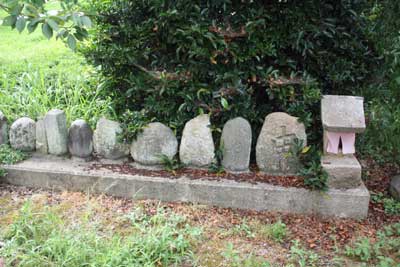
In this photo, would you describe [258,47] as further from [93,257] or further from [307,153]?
[93,257]

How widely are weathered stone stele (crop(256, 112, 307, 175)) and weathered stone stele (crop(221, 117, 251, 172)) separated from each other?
91mm

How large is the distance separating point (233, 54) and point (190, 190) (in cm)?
94

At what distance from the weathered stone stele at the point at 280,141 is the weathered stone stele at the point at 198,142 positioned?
1.09ft

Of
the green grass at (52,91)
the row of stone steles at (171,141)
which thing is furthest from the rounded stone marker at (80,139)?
the green grass at (52,91)

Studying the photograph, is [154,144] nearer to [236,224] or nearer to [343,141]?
[236,224]

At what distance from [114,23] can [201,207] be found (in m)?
1.48

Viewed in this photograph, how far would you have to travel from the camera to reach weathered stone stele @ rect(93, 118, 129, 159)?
2.98m

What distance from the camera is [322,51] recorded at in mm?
2951

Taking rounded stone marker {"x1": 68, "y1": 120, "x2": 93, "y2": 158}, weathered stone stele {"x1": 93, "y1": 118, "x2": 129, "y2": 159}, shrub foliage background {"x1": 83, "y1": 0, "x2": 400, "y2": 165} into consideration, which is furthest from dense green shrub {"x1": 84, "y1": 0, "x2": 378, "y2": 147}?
rounded stone marker {"x1": 68, "y1": 120, "x2": 93, "y2": 158}

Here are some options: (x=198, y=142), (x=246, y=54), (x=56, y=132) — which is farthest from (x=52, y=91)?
(x=246, y=54)

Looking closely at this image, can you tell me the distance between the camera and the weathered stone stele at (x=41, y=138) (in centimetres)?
307

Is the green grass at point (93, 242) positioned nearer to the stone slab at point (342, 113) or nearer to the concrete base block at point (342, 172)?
the concrete base block at point (342, 172)

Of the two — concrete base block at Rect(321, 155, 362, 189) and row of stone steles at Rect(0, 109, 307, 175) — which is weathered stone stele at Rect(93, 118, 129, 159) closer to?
row of stone steles at Rect(0, 109, 307, 175)

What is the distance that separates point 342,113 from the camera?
2766 millimetres
